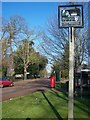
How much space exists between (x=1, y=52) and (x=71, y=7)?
4843 cm

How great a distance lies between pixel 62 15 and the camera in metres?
8.80

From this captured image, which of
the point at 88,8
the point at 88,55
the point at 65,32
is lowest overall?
the point at 88,55

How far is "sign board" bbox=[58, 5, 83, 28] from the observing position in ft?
28.6

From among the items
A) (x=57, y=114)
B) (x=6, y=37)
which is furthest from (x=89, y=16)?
(x=6, y=37)

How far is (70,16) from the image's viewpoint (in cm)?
873

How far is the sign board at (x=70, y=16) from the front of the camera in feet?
28.6

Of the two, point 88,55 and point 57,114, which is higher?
point 88,55

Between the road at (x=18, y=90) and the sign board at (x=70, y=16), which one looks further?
the road at (x=18, y=90)

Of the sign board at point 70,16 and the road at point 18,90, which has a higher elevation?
the sign board at point 70,16

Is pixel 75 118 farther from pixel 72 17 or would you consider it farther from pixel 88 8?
pixel 88 8

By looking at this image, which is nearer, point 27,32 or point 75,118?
point 75,118

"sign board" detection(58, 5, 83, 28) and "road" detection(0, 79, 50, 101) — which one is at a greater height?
"sign board" detection(58, 5, 83, 28)

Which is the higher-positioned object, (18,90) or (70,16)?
(70,16)

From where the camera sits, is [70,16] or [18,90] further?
[18,90]
